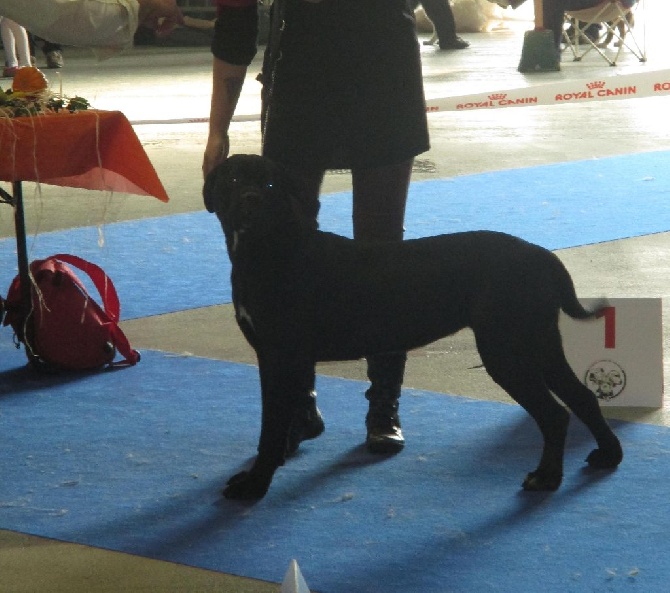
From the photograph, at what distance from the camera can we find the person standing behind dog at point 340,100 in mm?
3088

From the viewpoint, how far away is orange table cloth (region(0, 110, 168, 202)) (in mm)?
3568

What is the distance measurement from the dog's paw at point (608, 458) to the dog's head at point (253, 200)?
951mm

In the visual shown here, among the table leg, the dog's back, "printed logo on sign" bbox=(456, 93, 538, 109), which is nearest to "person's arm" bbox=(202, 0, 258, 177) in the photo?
the dog's back

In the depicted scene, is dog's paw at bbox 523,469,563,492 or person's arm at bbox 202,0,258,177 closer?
dog's paw at bbox 523,469,563,492

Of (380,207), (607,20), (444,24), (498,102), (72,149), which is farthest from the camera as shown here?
(444,24)

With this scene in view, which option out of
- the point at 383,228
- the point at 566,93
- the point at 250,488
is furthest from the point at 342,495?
the point at 566,93

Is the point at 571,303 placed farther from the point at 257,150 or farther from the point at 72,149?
the point at 257,150

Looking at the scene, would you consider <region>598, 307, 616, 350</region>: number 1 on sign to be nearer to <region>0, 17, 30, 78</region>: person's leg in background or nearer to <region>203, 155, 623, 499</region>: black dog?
<region>203, 155, 623, 499</region>: black dog

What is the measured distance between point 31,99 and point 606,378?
193 cm

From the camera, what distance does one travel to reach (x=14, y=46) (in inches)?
534

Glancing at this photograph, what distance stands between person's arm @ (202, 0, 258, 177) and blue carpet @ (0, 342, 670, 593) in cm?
79

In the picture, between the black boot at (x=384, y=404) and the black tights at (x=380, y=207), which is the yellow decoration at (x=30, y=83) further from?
the black boot at (x=384, y=404)

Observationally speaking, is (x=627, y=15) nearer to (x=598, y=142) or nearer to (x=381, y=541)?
(x=598, y=142)

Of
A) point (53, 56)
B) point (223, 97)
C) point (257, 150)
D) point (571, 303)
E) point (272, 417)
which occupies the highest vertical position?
point (223, 97)
